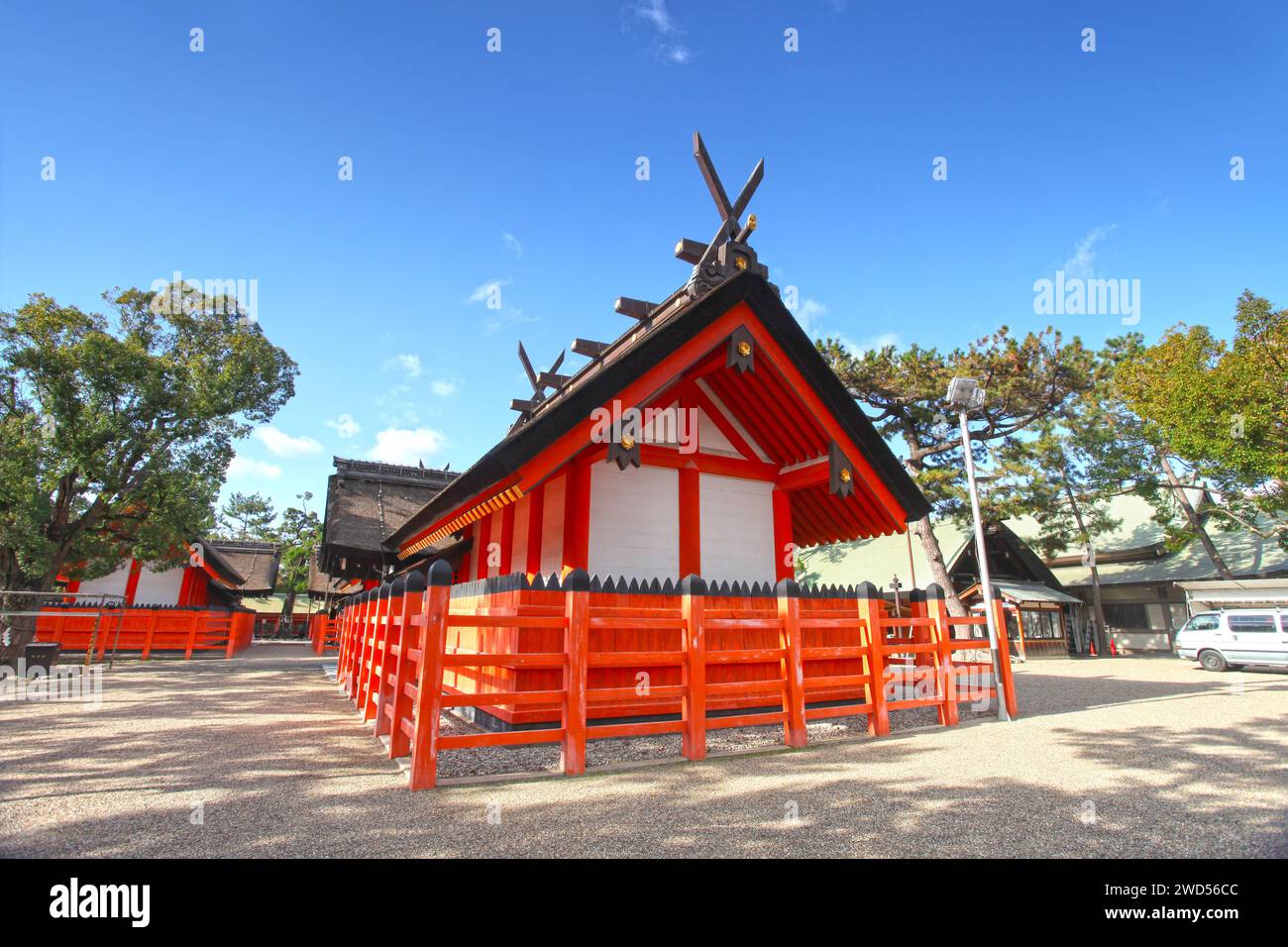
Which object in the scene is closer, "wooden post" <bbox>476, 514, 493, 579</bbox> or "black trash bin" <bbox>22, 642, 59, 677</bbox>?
"wooden post" <bbox>476, 514, 493, 579</bbox>

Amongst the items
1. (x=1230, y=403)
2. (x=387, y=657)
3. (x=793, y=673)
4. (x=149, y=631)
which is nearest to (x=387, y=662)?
(x=387, y=657)

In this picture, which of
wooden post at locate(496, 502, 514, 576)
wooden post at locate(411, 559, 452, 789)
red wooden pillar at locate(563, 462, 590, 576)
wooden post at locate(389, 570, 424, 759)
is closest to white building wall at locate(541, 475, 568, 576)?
red wooden pillar at locate(563, 462, 590, 576)

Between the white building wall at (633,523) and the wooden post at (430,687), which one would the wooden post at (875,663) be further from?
the wooden post at (430,687)

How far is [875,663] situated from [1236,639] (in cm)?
1931

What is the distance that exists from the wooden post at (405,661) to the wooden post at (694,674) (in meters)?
2.51

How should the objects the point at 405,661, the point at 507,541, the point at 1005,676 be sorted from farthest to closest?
the point at 507,541, the point at 1005,676, the point at 405,661

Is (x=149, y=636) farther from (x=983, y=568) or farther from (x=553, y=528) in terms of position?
(x=983, y=568)

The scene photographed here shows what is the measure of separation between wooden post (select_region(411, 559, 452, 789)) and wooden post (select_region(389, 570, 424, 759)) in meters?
0.59

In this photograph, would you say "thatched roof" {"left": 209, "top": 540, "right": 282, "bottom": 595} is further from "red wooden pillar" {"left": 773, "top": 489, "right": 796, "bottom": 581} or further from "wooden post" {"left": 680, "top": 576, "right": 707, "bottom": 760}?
"wooden post" {"left": 680, "top": 576, "right": 707, "bottom": 760}

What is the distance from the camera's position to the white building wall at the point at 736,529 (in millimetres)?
9219

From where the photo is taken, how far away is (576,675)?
210 inches

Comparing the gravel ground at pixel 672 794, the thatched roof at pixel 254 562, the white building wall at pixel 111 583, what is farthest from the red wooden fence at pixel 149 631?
the thatched roof at pixel 254 562

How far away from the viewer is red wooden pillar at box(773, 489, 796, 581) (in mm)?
9602
